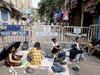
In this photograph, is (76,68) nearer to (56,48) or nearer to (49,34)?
(56,48)

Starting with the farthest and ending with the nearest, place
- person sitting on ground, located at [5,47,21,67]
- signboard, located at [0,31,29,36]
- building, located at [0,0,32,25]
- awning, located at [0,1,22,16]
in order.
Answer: building, located at [0,0,32,25] < awning, located at [0,1,22,16] < signboard, located at [0,31,29,36] < person sitting on ground, located at [5,47,21,67]

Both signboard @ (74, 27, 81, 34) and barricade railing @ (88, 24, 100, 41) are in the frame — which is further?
signboard @ (74, 27, 81, 34)

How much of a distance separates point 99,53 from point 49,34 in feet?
11.1

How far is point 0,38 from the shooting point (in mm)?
6215

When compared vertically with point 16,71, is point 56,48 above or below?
above

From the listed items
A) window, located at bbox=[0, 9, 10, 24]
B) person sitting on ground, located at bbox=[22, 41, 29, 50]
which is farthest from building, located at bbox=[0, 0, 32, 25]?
person sitting on ground, located at bbox=[22, 41, 29, 50]

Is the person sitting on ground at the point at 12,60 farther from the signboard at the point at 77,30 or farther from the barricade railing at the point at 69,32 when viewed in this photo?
the signboard at the point at 77,30

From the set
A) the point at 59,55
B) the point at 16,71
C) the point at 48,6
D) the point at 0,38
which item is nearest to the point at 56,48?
the point at 59,55

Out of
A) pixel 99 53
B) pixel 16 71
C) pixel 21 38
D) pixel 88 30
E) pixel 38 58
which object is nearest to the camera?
pixel 16 71

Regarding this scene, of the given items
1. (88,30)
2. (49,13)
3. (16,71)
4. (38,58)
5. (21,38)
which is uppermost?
(49,13)

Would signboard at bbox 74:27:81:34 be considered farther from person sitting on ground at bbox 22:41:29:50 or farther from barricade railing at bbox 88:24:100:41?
person sitting on ground at bbox 22:41:29:50

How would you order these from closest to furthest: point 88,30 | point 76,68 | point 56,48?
point 76,68
point 56,48
point 88,30

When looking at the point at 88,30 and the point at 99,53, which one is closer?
the point at 99,53

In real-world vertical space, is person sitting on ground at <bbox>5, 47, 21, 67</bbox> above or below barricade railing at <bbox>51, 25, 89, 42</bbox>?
below
